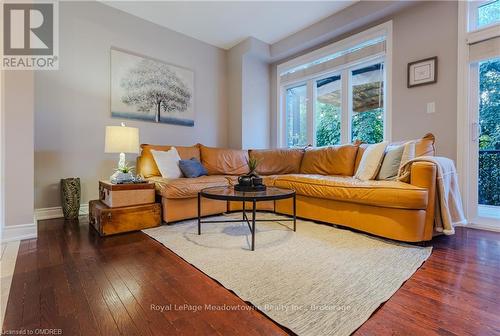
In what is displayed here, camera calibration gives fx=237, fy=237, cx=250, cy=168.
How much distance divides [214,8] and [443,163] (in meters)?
3.26

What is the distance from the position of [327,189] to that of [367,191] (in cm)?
40

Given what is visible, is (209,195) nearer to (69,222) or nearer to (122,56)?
(69,222)

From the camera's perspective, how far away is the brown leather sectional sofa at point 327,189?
1.90 metres

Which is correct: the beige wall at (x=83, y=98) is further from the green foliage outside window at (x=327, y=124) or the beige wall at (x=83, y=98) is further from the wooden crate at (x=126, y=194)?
the green foliage outside window at (x=327, y=124)

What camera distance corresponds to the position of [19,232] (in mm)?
2107

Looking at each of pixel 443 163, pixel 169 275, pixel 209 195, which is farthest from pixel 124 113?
pixel 443 163

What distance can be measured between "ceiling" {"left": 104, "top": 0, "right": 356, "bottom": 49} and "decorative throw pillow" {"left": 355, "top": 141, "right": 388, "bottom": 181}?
207 centimetres

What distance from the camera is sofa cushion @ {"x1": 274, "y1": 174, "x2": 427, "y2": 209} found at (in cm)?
187

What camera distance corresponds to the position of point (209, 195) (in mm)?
1965

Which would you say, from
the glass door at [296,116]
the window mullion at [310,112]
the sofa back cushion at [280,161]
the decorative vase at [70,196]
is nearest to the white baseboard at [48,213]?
the decorative vase at [70,196]

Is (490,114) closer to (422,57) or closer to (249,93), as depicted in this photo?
(422,57)

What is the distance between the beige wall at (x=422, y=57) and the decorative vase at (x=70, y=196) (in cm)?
392

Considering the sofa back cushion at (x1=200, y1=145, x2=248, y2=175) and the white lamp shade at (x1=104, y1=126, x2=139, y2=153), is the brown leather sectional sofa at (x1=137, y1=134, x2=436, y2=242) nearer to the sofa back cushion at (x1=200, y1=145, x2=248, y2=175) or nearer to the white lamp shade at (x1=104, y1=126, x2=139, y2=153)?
the sofa back cushion at (x1=200, y1=145, x2=248, y2=175)

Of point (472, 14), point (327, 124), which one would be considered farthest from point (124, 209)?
point (472, 14)
